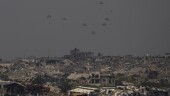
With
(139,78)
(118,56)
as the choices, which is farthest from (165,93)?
(118,56)

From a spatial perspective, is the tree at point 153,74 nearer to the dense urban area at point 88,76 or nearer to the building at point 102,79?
the dense urban area at point 88,76

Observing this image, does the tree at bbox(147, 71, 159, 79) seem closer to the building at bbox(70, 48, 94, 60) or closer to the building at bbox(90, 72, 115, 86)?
the building at bbox(90, 72, 115, 86)

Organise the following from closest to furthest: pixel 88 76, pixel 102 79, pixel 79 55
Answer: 1. pixel 102 79
2. pixel 88 76
3. pixel 79 55

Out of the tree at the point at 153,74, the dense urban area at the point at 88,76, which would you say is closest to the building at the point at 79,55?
the dense urban area at the point at 88,76

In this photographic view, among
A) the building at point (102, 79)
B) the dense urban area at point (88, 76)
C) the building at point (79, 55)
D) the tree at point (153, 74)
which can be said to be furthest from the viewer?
the building at point (79, 55)

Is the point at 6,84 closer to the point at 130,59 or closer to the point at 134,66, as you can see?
the point at 134,66

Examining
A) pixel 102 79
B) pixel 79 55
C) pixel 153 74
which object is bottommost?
pixel 102 79

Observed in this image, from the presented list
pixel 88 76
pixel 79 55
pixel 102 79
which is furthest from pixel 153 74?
pixel 79 55

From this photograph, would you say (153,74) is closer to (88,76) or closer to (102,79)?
(88,76)

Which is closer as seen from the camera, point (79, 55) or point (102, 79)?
point (102, 79)
